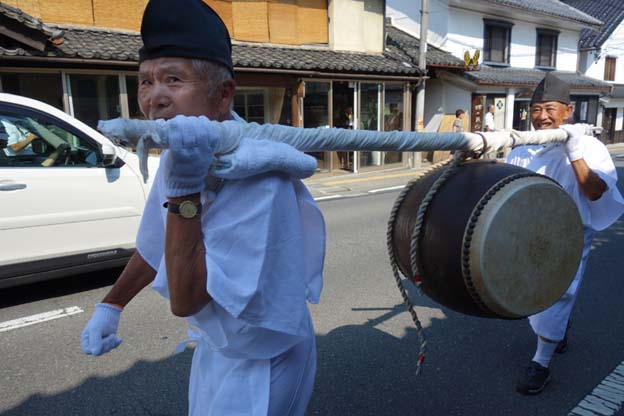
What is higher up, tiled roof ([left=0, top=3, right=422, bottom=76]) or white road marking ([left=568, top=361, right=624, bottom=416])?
tiled roof ([left=0, top=3, right=422, bottom=76])

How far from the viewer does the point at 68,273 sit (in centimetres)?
401

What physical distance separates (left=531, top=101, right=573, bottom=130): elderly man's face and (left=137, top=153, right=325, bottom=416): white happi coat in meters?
2.15

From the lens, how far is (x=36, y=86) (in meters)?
8.89

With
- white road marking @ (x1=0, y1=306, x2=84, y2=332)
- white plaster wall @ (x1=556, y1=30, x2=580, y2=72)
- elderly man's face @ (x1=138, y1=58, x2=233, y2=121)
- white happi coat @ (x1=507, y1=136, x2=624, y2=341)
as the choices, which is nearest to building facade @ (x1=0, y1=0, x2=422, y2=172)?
white road marking @ (x1=0, y1=306, x2=84, y2=332)

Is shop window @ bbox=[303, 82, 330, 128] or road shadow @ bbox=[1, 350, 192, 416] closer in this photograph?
road shadow @ bbox=[1, 350, 192, 416]

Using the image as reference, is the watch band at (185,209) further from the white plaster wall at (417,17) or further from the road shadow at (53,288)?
the white plaster wall at (417,17)

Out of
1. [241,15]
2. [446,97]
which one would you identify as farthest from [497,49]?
[241,15]

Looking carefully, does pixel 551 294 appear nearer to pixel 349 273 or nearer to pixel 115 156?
pixel 349 273

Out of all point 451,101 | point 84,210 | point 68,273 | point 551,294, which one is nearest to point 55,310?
point 68,273

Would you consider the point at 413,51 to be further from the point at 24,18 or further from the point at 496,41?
the point at 24,18

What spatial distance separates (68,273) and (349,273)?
8.78ft

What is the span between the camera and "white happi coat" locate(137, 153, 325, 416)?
1001mm

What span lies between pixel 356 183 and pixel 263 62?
379 centimetres

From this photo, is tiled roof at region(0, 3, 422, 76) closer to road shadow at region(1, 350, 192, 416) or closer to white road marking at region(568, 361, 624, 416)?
road shadow at region(1, 350, 192, 416)
